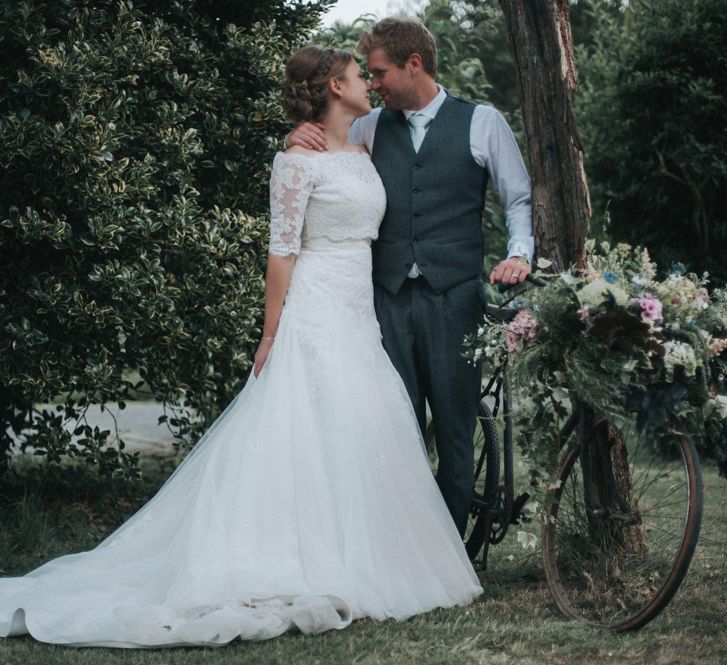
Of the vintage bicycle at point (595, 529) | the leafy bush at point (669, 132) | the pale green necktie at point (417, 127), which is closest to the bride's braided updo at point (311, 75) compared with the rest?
the pale green necktie at point (417, 127)

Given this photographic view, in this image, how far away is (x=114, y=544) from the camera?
3854 mm

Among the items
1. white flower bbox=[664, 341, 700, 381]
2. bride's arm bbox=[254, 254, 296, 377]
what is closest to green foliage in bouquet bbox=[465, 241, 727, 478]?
white flower bbox=[664, 341, 700, 381]

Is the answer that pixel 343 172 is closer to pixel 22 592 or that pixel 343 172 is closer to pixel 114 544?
pixel 114 544

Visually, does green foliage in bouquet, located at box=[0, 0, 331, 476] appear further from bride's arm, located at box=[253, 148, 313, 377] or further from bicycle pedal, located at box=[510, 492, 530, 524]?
bicycle pedal, located at box=[510, 492, 530, 524]

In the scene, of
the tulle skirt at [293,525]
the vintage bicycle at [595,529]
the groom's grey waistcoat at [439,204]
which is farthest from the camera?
the groom's grey waistcoat at [439,204]

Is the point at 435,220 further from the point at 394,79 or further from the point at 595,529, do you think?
the point at 595,529

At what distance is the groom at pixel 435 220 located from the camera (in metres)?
3.72

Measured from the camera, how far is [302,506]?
355 centimetres

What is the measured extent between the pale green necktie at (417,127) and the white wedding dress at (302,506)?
0.66ft

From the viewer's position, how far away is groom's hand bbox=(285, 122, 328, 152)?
377cm

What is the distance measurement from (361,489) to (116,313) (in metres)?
1.53

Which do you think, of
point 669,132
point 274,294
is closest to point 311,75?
point 274,294

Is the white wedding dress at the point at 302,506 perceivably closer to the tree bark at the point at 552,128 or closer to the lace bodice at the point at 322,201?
the lace bodice at the point at 322,201

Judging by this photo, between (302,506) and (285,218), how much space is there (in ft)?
3.54
